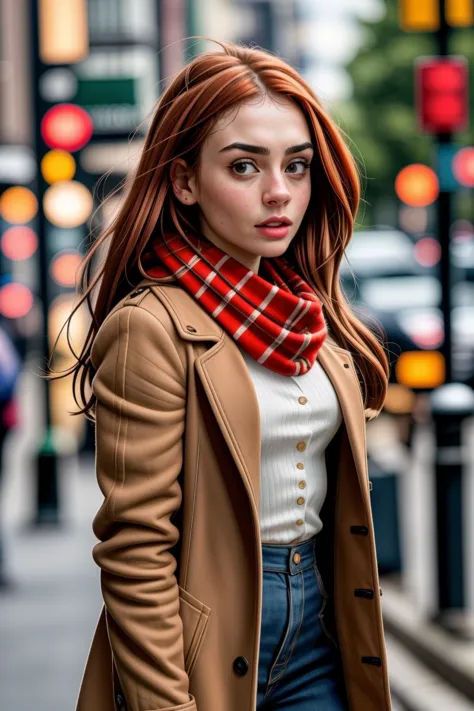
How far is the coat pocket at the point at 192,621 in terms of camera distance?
2262 mm

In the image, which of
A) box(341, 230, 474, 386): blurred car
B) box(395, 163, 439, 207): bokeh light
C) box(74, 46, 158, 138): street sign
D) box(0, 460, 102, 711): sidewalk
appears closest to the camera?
box(0, 460, 102, 711): sidewalk

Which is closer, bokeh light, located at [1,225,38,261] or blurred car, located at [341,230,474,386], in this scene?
blurred car, located at [341,230,474,386]

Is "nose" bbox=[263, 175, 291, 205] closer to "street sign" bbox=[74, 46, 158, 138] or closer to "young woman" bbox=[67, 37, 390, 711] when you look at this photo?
"young woman" bbox=[67, 37, 390, 711]

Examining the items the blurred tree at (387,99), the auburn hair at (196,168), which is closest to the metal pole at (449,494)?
the auburn hair at (196,168)

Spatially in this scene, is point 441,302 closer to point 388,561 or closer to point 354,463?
point 388,561

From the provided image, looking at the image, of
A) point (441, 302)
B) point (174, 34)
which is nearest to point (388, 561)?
point (441, 302)

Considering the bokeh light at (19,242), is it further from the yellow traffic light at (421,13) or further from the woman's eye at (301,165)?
the woman's eye at (301,165)

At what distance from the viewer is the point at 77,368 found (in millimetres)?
2574

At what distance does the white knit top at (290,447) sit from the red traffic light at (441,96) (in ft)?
12.9

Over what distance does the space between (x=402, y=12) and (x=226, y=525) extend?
4.40 metres

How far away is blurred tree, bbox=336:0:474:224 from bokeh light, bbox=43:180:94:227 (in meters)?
33.2

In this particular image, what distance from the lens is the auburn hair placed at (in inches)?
91.9

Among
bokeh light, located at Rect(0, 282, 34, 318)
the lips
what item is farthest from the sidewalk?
bokeh light, located at Rect(0, 282, 34, 318)

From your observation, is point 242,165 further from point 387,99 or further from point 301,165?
point 387,99
